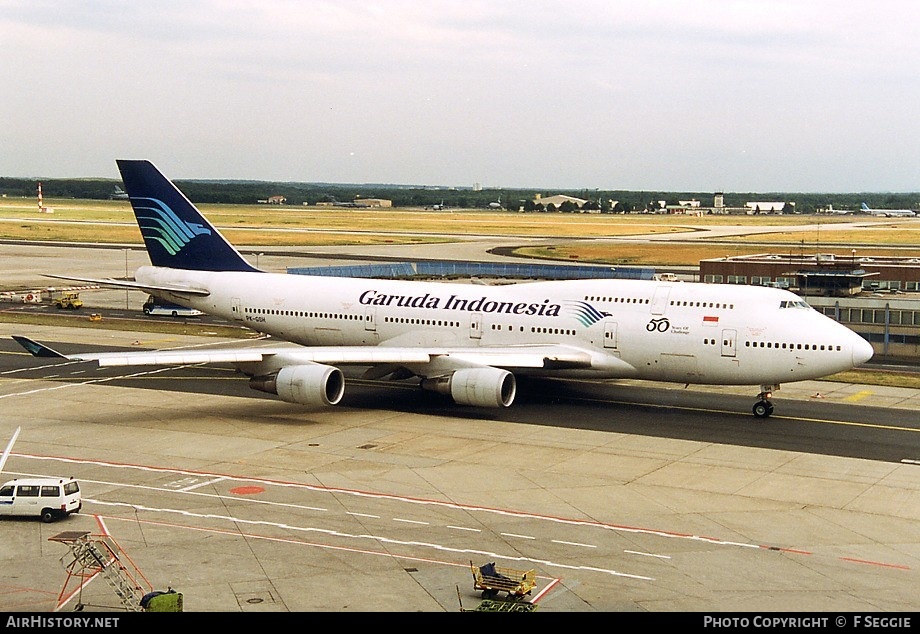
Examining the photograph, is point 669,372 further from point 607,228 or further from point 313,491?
point 607,228

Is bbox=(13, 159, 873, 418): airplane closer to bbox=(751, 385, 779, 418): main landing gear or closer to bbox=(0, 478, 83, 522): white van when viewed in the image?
bbox=(751, 385, 779, 418): main landing gear

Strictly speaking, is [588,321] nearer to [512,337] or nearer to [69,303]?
[512,337]

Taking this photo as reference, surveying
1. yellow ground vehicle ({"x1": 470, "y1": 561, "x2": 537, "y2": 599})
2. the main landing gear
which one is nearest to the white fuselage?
the main landing gear

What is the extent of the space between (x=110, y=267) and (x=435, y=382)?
7168cm

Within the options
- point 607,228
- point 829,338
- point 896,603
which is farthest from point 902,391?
point 607,228

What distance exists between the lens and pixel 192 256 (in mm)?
54594

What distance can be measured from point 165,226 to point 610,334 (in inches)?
951

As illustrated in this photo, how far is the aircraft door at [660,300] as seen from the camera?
43.4 metres

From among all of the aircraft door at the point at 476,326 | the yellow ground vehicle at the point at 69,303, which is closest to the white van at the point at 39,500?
the aircraft door at the point at 476,326

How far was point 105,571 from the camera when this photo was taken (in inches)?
877

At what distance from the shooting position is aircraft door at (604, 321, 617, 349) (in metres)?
43.8

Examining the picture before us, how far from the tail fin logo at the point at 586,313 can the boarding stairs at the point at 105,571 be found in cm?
2414

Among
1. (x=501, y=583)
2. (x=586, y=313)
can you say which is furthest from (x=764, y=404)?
(x=501, y=583)

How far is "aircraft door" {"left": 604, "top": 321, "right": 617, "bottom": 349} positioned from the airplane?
0.13 feet
